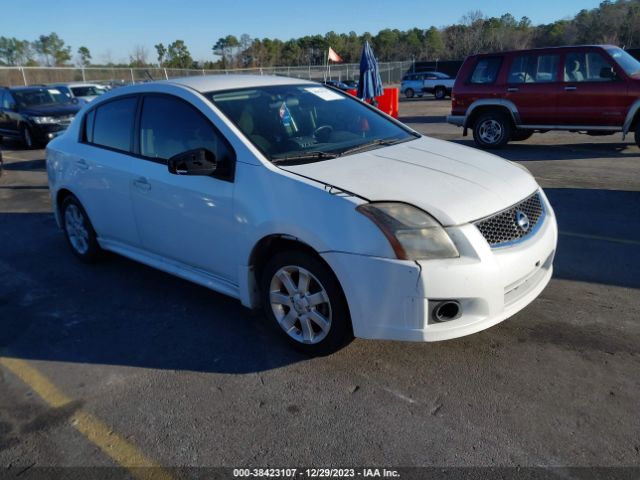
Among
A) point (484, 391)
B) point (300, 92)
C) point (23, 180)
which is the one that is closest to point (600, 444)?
point (484, 391)

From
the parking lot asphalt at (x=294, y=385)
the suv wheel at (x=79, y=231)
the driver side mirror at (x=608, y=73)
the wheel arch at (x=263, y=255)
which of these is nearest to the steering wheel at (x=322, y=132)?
the wheel arch at (x=263, y=255)

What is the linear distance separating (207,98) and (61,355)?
81.6 inches

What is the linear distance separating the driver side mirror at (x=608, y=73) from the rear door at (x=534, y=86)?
0.81m

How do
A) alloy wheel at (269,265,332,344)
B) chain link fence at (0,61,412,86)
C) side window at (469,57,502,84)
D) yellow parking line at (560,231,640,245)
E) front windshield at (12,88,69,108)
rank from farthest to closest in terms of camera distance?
chain link fence at (0,61,412,86) < front windshield at (12,88,69,108) < side window at (469,57,502,84) < yellow parking line at (560,231,640,245) < alloy wheel at (269,265,332,344)

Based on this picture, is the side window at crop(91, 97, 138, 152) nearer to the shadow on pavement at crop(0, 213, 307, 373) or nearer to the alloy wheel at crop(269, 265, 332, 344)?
the shadow on pavement at crop(0, 213, 307, 373)

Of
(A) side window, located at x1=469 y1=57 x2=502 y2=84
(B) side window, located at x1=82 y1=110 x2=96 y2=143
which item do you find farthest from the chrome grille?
(A) side window, located at x1=469 y1=57 x2=502 y2=84

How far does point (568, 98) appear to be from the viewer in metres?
10.4

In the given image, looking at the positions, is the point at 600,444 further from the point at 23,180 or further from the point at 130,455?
the point at 23,180

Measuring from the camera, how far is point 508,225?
311 cm

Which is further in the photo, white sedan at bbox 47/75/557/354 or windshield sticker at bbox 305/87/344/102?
windshield sticker at bbox 305/87/344/102

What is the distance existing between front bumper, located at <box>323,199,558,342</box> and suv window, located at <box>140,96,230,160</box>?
52.3 inches

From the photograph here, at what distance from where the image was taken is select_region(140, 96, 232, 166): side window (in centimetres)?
369

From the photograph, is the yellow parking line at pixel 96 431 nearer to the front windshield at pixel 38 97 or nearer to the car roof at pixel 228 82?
the car roof at pixel 228 82

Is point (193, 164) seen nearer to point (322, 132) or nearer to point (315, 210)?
point (315, 210)
